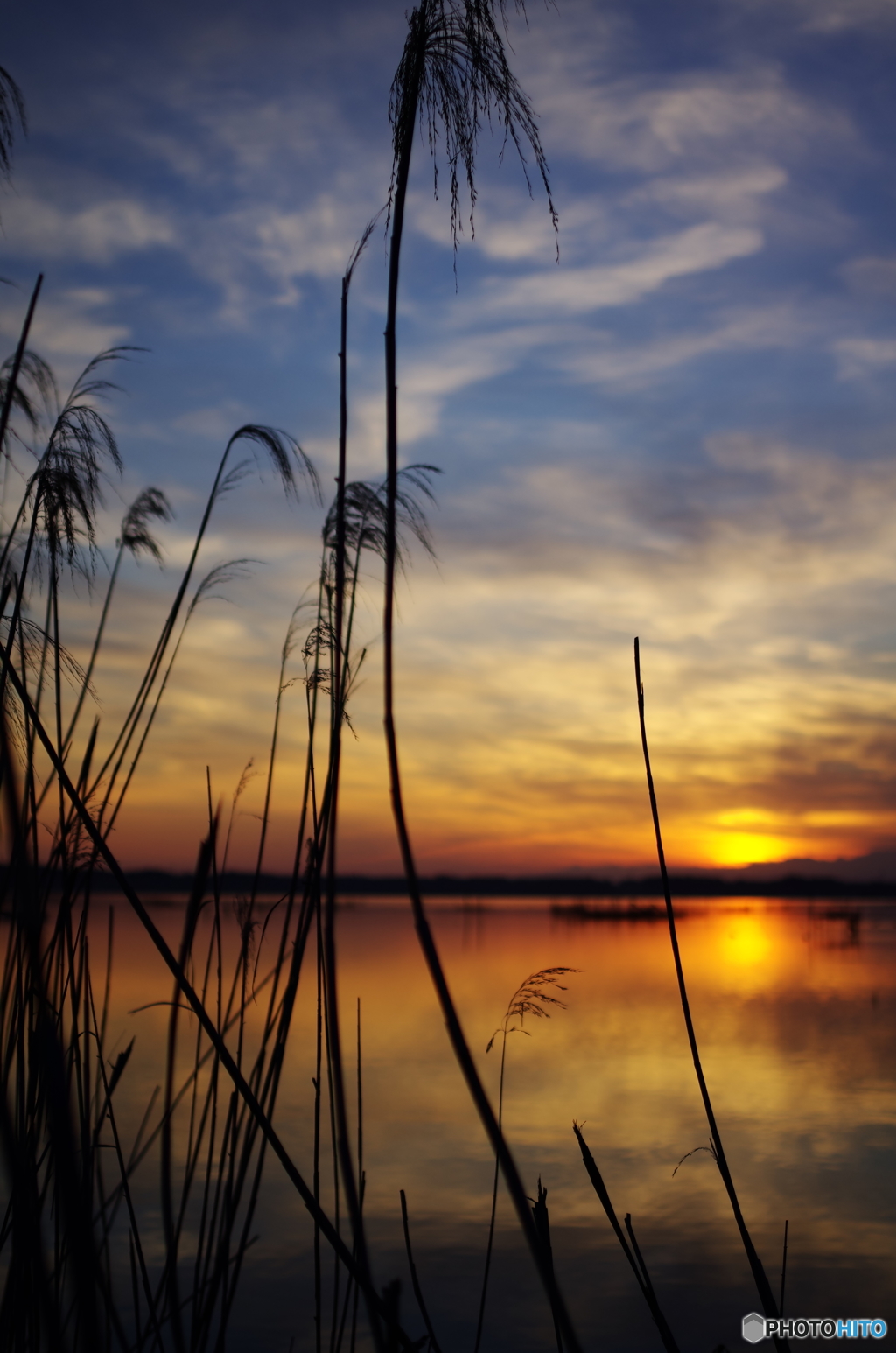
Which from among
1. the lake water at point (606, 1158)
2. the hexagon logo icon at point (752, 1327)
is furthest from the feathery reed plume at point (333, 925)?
the lake water at point (606, 1158)

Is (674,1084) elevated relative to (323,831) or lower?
lower

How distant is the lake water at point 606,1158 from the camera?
549 centimetres

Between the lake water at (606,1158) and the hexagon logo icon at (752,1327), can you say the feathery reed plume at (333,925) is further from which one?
the lake water at (606,1158)

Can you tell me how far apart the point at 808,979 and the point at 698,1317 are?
15715mm

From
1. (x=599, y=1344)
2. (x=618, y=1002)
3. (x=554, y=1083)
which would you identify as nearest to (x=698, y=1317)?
(x=599, y=1344)

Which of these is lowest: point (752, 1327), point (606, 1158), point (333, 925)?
point (606, 1158)

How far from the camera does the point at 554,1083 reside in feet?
32.8

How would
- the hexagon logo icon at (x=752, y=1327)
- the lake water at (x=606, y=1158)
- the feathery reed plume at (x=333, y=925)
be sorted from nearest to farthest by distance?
the feathery reed plume at (x=333, y=925), the hexagon logo icon at (x=752, y=1327), the lake water at (x=606, y=1158)

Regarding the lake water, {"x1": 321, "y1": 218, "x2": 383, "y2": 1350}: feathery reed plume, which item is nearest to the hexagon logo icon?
{"x1": 321, "y1": 218, "x2": 383, "y2": 1350}: feathery reed plume

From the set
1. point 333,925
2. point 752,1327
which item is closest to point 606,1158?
point 752,1327

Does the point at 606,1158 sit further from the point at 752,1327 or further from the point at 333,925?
the point at 333,925

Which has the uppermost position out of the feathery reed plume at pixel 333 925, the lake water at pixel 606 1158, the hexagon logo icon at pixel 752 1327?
the feathery reed plume at pixel 333 925

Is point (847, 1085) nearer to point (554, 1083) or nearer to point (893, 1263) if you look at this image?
point (554, 1083)

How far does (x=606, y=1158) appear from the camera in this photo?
7719 millimetres
